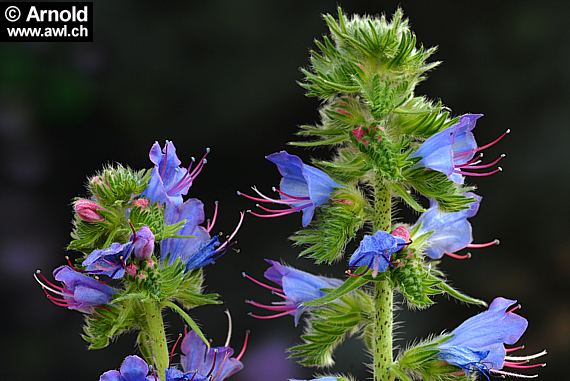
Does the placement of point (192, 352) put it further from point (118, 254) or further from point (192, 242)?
point (118, 254)

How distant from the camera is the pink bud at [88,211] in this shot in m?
2.02

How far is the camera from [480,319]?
221 centimetres

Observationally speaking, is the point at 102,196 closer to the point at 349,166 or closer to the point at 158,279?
the point at 158,279

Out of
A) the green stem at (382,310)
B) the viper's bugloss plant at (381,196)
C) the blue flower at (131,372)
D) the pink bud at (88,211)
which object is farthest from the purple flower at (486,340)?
the pink bud at (88,211)

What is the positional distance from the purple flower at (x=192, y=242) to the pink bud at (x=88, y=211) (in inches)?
5.9

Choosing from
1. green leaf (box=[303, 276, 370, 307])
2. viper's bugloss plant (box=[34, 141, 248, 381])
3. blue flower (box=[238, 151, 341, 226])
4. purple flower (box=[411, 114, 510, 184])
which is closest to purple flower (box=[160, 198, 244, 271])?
viper's bugloss plant (box=[34, 141, 248, 381])

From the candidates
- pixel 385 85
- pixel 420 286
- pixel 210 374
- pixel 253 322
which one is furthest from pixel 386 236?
pixel 253 322

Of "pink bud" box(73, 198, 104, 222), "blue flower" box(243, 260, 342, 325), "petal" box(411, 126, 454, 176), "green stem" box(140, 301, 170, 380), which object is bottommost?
"green stem" box(140, 301, 170, 380)

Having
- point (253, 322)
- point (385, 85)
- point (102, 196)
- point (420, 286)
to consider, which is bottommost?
point (253, 322)

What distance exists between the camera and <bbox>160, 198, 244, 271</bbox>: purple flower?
2.13 metres

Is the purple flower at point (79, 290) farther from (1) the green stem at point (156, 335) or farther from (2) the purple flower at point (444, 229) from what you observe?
(2) the purple flower at point (444, 229)

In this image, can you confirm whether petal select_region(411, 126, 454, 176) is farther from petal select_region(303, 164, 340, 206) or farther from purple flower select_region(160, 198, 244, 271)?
purple flower select_region(160, 198, 244, 271)

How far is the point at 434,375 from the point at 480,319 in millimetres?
156

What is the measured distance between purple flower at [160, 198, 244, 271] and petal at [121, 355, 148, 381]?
31 cm
